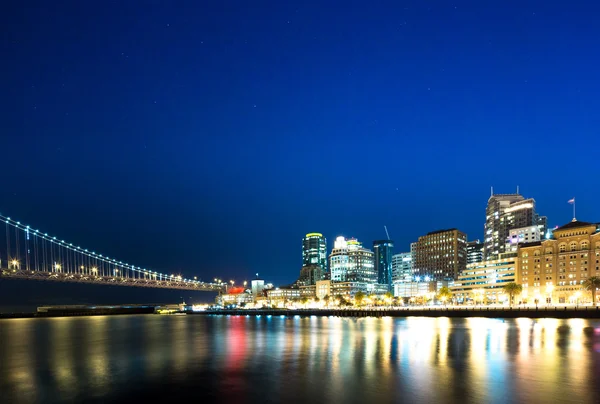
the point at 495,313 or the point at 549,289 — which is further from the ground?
the point at 549,289

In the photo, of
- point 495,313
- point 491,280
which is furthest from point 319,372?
point 491,280

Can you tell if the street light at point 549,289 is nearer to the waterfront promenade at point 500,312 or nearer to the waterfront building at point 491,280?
the waterfront building at point 491,280

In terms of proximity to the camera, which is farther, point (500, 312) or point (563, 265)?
point (563, 265)

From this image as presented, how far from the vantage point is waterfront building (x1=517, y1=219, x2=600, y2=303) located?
454 ft

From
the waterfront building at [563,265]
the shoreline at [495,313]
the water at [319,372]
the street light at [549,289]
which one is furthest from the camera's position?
the street light at [549,289]

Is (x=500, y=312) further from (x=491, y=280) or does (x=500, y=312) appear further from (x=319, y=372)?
(x=319, y=372)

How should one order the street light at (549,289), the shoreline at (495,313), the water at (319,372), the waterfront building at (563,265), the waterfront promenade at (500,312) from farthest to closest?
the street light at (549,289), the waterfront building at (563,265), the waterfront promenade at (500,312), the shoreline at (495,313), the water at (319,372)

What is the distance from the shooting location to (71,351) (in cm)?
5256

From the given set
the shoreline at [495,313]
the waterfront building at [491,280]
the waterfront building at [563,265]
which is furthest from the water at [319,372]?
the waterfront building at [491,280]

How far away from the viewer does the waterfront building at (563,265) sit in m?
138

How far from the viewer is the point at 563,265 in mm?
145375

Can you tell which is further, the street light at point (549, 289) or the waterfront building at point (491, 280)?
the waterfront building at point (491, 280)

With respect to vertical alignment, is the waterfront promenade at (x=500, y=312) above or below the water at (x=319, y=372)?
below

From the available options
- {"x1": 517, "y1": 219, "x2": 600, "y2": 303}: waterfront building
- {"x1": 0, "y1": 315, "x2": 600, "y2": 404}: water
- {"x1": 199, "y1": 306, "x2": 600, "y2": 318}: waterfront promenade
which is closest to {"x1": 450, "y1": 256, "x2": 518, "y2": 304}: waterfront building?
{"x1": 517, "y1": 219, "x2": 600, "y2": 303}: waterfront building
